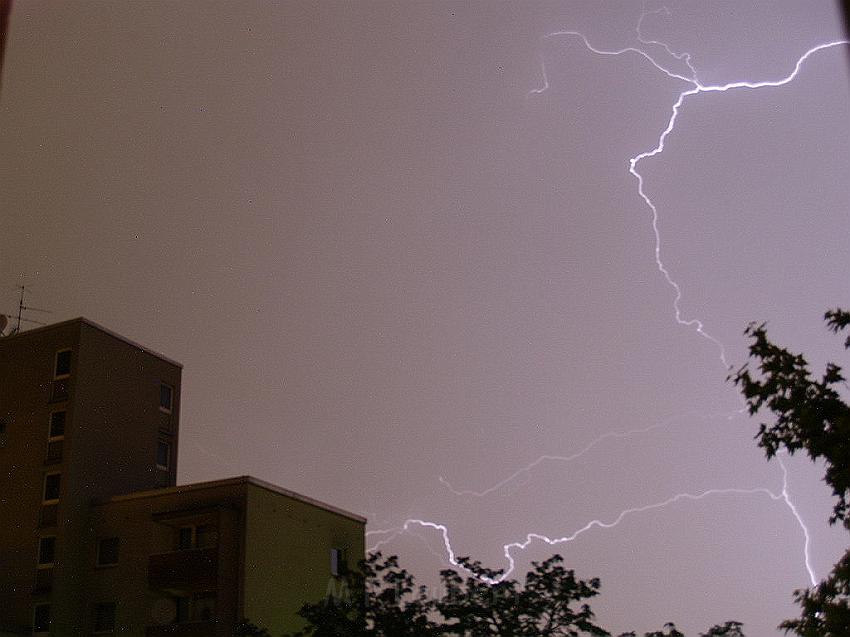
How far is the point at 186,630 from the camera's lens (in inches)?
1013

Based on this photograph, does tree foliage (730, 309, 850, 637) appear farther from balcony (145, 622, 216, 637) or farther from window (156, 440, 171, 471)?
window (156, 440, 171, 471)

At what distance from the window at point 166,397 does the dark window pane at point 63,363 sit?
3.35m

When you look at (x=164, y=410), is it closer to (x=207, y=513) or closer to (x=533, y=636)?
(x=207, y=513)

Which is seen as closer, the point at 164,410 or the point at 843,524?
the point at 843,524

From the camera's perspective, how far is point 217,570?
25672 mm

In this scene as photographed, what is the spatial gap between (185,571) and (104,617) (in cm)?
346

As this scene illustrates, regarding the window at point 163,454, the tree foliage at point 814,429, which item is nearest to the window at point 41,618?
the window at point 163,454

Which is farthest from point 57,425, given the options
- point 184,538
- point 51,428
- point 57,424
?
point 184,538

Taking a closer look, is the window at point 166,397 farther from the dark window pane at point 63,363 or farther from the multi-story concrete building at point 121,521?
the dark window pane at point 63,363

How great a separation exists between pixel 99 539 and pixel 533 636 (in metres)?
15.2

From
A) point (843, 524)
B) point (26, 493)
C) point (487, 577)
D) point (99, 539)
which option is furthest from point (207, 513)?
point (843, 524)

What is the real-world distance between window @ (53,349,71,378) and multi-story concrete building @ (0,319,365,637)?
4cm

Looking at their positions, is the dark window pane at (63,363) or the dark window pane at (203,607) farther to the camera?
the dark window pane at (63,363)

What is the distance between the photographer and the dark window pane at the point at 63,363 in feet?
98.6
